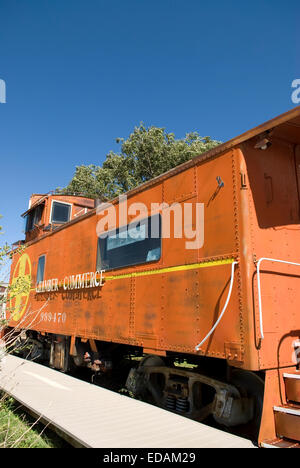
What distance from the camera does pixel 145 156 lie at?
2483 centimetres

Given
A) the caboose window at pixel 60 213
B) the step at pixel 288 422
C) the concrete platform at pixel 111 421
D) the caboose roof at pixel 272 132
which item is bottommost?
the concrete platform at pixel 111 421

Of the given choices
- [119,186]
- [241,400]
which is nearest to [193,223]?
[241,400]

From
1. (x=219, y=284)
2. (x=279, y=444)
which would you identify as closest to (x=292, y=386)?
(x=279, y=444)

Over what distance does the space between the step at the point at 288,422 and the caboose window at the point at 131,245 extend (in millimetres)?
2465

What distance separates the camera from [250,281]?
12.1 feet

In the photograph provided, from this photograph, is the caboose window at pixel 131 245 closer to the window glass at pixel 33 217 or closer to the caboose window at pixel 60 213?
the caboose window at pixel 60 213

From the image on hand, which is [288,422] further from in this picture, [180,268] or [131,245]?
[131,245]

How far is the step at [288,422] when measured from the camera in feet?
10.8

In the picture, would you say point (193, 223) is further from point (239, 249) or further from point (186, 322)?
point (186, 322)

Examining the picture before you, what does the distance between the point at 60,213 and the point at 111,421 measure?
785cm

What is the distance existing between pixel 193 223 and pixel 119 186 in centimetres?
2241

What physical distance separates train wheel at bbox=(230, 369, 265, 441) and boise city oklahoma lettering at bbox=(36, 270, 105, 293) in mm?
2977
